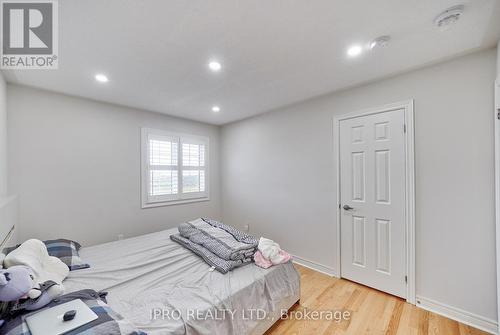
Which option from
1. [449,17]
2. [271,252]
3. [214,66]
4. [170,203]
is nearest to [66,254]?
[170,203]

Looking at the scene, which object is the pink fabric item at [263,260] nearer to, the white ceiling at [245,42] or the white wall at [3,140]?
the white ceiling at [245,42]

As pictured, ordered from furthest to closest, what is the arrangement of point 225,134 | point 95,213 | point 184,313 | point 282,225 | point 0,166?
point 225,134
point 282,225
point 95,213
point 0,166
point 184,313

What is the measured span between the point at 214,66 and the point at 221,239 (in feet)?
5.74

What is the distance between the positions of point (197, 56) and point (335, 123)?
1850mm

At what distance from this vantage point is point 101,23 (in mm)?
1443

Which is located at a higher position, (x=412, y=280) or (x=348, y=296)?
(x=412, y=280)

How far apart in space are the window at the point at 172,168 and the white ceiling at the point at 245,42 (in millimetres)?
1060

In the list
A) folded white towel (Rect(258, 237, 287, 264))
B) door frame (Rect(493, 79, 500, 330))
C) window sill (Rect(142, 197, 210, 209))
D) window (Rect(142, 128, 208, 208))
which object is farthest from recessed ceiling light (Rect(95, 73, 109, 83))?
door frame (Rect(493, 79, 500, 330))

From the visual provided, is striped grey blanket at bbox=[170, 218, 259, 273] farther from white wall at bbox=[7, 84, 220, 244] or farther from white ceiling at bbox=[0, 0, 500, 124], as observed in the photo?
white ceiling at bbox=[0, 0, 500, 124]

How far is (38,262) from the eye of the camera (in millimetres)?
1479

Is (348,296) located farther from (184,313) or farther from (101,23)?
(101,23)

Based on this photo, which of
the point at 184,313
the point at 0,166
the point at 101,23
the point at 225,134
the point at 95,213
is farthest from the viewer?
the point at 225,134

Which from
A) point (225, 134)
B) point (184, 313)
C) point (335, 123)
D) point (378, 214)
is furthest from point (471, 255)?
point (225, 134)

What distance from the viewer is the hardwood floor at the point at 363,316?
1771 mm
